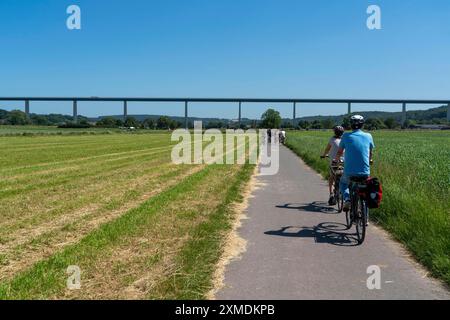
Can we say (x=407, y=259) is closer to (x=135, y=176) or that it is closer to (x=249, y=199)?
(x=249, y=199)

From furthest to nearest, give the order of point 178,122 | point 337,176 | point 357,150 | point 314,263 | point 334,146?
point 178,122
point 334,146
point 337,176
point 357,150
point 314,263

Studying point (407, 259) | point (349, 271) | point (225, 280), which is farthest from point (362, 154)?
point (225, 280)

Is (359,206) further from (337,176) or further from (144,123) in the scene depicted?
(144,123)

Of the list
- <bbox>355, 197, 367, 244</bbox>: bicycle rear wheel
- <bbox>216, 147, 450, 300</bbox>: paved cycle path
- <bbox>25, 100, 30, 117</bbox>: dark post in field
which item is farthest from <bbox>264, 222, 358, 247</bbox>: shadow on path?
<bbox>25, 100, 30, 117</bbox>: dark post in field

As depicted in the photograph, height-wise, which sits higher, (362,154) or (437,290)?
(362,154)

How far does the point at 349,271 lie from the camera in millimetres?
5836

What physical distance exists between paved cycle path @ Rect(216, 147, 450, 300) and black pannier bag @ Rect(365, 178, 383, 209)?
668 mm

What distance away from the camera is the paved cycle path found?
506 cm

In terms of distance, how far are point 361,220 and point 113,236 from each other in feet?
13.2

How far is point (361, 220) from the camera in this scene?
7414mm

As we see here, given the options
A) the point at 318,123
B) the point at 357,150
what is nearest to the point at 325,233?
the point at 357,150

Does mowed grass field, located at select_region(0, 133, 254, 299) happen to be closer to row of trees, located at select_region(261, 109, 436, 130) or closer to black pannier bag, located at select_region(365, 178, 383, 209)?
black pannier bag, located at select_region(365, 178, 383, 209)
